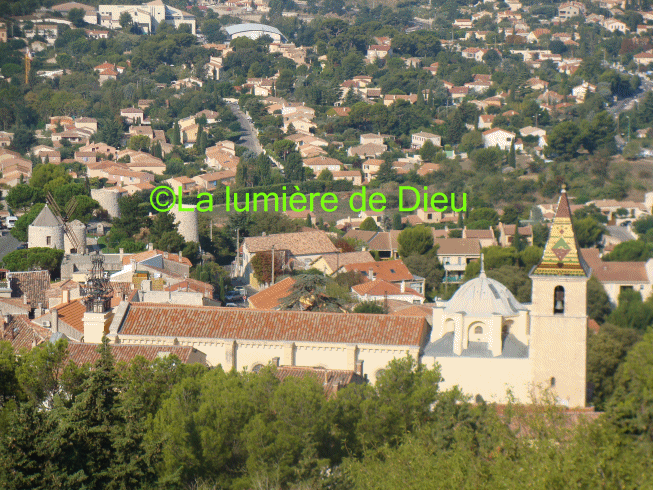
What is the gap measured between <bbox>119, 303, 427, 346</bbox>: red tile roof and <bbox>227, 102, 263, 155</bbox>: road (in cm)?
5580

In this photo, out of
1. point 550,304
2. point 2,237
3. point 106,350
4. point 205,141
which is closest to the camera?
point 106,350

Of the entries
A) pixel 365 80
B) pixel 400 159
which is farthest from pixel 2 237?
pixel 365 80

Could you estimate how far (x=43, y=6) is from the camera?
12656 centimetres

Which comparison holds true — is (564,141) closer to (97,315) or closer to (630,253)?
(630,253)

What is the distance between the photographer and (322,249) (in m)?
52.0

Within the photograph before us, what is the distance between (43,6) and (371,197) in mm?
70676

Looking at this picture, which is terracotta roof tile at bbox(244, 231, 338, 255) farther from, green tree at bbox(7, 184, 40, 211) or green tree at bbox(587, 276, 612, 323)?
green tree at bbox(7, 184, 40, 211)

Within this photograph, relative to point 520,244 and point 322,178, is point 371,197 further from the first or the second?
point 520,244

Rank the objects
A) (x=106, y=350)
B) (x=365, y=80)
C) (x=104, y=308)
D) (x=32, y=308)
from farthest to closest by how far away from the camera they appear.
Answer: (x=365, y=80)
(x=32, y=308)
(x=104, y=308)
(x=106, y=350)

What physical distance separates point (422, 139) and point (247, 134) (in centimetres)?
1435

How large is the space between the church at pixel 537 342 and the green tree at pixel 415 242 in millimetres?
27159

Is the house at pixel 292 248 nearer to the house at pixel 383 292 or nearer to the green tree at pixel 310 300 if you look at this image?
the house at pixel 383 292

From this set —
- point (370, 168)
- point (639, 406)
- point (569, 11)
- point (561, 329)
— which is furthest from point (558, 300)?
point (569, 11)

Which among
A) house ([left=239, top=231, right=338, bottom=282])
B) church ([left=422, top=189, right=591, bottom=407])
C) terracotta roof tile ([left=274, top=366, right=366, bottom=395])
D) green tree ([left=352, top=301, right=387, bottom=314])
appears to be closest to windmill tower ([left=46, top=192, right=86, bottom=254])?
house ([left=239, top=231, right=338, bottom=282])
